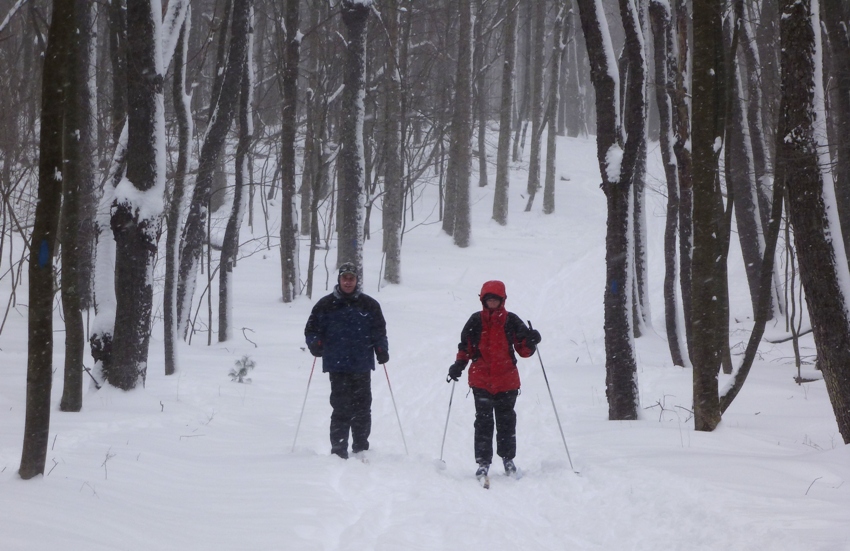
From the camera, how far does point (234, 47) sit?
38.7ft

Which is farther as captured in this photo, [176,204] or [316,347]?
[176,204]

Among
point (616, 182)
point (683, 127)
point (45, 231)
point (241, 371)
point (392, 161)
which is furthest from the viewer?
point (392, 161)

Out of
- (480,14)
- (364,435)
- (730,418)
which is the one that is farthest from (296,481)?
(480,14)

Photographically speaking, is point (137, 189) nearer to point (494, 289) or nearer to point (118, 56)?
point (118, 56)

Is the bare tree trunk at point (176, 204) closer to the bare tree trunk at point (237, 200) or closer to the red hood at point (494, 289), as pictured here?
the bare tree trunk at point (237, 200)

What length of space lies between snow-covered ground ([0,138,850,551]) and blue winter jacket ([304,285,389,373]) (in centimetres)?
96

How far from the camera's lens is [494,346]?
7.00 metres

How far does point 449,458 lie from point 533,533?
2631mm

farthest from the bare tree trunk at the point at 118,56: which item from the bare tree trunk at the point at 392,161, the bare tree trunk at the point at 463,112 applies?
the bare tree trunk at the point at 463,112

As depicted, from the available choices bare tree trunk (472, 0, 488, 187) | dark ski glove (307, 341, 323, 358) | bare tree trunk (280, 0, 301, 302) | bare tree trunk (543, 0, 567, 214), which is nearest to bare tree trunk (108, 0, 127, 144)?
dark ski glove (307, 341, 323, 358)

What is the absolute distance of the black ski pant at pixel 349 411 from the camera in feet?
24.3

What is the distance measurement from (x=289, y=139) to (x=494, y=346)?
10.4 metres

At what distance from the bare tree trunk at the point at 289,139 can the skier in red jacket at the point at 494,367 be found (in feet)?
33.7

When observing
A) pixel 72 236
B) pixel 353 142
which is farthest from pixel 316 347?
pixel 353 142
